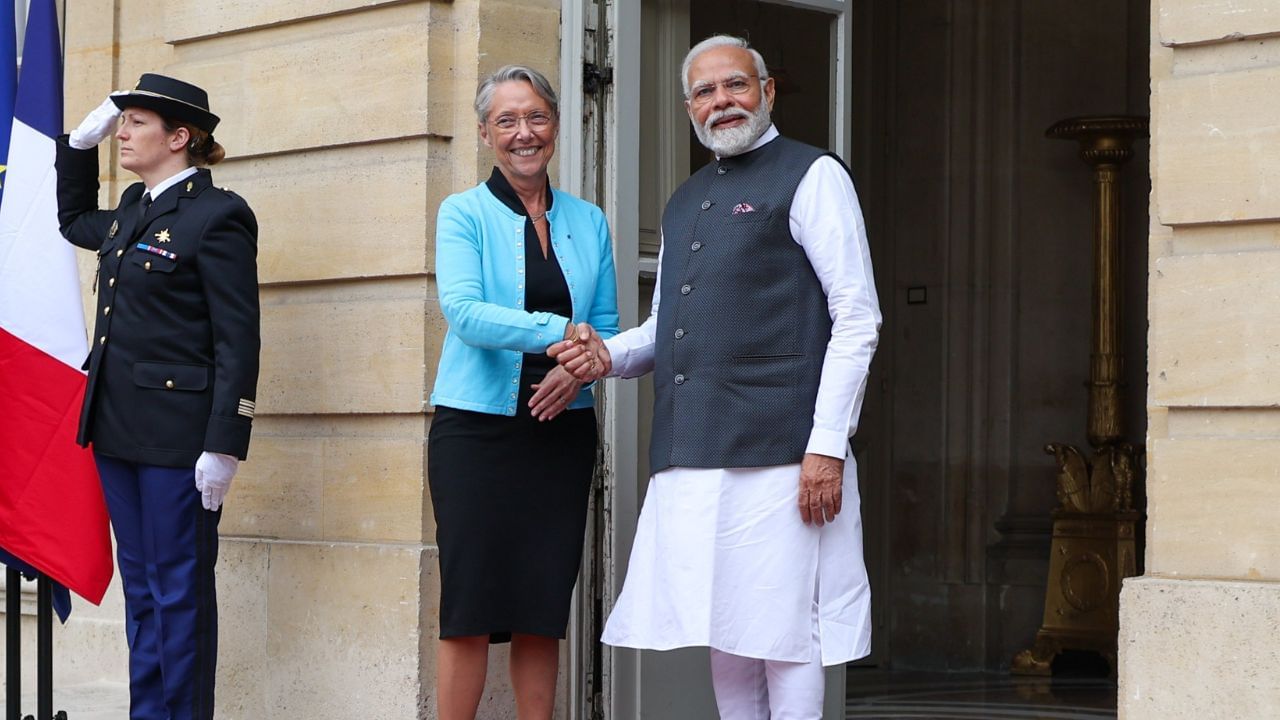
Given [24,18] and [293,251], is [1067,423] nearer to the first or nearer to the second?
[293,251]

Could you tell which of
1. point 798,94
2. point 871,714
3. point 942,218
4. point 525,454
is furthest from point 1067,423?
Answer: point 525,454

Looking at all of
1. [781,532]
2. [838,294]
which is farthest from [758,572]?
[838,294]

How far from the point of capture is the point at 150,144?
5.05 m

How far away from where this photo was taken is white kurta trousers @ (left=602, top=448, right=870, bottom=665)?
4.05m

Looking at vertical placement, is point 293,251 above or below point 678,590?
above

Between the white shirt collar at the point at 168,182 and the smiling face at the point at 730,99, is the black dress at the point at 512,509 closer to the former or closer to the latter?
the smiling face at the point at 730,99

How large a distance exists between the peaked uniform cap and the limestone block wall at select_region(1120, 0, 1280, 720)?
8.16ft

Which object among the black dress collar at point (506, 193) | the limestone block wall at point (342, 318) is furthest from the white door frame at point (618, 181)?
the black dress collar at point (506, 193)

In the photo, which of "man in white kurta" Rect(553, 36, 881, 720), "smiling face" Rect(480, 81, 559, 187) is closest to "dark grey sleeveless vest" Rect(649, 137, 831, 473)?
"man in white kurta" Rect(553, 36, 881, 720)

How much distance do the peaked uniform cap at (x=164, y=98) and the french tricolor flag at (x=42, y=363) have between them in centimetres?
41

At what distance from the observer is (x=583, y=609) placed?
209 inches

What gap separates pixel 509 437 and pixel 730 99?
964 mm

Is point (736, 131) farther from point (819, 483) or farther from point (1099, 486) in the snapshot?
point (1099, 486)

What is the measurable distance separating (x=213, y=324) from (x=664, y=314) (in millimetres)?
1300
